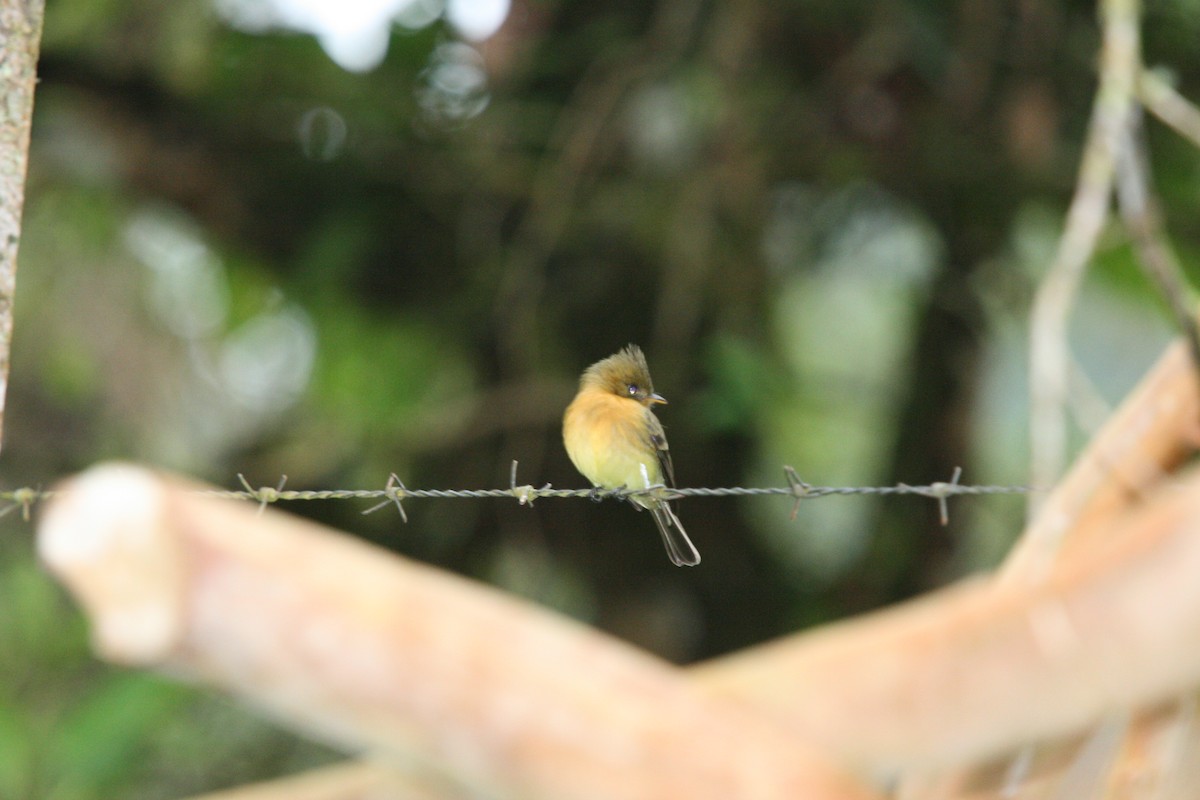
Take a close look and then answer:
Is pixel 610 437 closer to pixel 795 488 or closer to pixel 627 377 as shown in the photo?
pixel 627 377

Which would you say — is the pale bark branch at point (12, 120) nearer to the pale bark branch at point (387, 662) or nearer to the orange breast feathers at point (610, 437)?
the pale bark branch at point (387, 662)

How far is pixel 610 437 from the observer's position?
12.6 ft

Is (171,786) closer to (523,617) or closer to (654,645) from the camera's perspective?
(654,645)

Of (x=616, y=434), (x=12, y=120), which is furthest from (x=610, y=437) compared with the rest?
(x=12, y=120)

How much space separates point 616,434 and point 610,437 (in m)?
0.02

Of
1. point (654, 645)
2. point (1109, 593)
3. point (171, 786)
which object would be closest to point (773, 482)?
point (654, 645)

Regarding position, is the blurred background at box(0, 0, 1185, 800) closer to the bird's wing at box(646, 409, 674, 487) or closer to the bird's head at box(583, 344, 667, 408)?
the bird's wing at box(646, 409, 674, 487)

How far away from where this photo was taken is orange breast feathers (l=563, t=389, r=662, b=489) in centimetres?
382

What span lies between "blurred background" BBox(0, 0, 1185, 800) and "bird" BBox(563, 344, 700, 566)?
1872 mm

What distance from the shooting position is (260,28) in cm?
631

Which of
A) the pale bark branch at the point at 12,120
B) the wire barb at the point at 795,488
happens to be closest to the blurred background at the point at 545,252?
the wire barb at the point at 795,488

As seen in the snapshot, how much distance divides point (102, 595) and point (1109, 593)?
64cm

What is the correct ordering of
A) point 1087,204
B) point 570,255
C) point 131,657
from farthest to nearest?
1. point 570,255
2. point 1087,204
3. point 131,657

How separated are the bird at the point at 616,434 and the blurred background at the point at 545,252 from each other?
1.87 m
